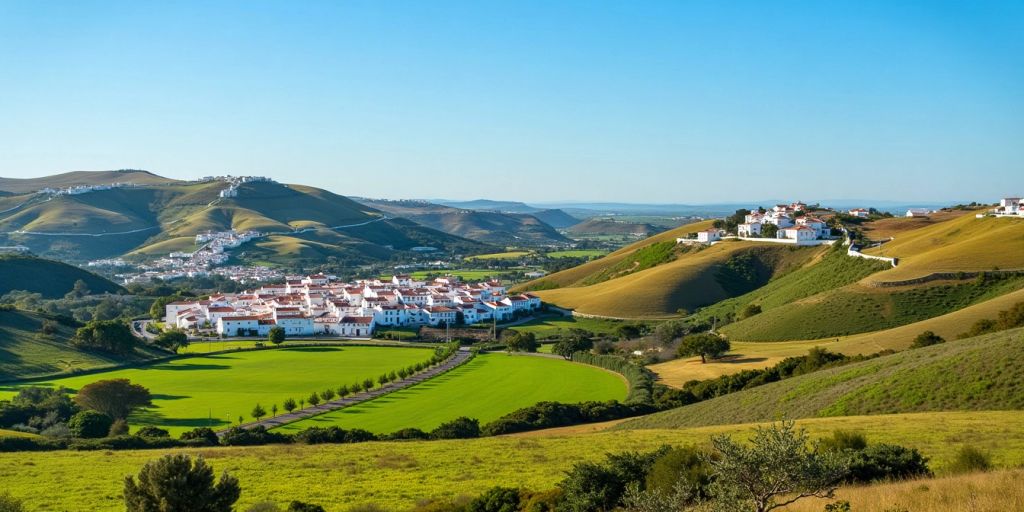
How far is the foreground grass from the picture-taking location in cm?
1998

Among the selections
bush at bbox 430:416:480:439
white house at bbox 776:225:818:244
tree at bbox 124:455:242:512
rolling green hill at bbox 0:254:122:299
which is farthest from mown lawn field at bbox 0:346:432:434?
rolling green hill at bbox 0:254:122:299

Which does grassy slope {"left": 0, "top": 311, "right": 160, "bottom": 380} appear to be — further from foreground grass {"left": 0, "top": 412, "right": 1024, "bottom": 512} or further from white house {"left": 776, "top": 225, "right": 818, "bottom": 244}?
white house {"left": 776, "top": 225, "right": 818, "bottom": 244}

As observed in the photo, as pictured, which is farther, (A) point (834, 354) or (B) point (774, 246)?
(B) point (774, 246)

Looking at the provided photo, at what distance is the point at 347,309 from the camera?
92.7 meters

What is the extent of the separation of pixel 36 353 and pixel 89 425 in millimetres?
26800

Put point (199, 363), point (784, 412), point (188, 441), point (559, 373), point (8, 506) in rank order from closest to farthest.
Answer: point (8, 506)
point (784, 412)
point (188, 441)
point (559, 373)
point (199, 363)

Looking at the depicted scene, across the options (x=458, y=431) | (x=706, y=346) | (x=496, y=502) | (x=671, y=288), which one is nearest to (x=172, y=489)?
(x=496, y=502)

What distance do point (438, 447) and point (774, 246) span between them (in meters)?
79.1

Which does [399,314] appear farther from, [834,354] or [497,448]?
[497,448]

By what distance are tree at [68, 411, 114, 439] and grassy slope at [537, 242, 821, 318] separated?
5603 cm

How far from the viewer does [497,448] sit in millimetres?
27359

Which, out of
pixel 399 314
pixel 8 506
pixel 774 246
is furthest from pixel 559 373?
pixel 774 246

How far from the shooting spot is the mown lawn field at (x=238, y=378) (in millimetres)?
45219

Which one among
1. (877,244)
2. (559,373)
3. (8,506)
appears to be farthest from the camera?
(877,244)
